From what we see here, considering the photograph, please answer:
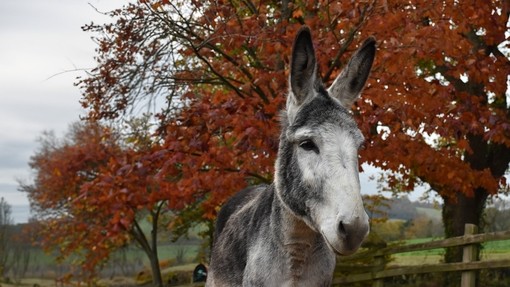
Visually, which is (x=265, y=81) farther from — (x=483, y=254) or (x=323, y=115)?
(x=483, y=254)

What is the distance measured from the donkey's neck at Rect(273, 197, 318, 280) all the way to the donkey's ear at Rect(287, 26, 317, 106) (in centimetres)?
73

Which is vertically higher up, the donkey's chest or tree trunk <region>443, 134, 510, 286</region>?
tree trunk <region>443, 134, 510, 286</region>

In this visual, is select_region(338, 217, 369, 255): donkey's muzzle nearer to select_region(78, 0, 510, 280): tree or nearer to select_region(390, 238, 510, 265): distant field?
select_region(78, 0, 510, 280): tree

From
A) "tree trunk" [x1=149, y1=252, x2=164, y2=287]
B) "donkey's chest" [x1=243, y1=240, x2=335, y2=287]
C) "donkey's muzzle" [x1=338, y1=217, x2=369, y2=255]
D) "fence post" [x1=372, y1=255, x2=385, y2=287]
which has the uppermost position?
"donkey's muzzle" [x1=338, y1=217, x2=369, y2=255]

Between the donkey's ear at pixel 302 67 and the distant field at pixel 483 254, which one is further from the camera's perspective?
the distant field at pixel 483 254

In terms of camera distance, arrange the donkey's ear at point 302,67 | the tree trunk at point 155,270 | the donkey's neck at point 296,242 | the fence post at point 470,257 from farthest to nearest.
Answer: the tree trunk at point 155,270 < the fence post at point 470,257 < the donkey's neck at point 296,242 < the donkey's ear at point 302,67

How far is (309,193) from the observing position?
354 centimetres

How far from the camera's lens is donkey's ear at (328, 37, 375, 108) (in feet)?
13.1

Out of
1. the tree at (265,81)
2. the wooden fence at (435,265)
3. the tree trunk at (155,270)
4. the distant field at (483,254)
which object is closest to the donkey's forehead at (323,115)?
the tree at (265,81)

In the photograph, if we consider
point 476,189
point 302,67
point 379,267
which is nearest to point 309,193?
point 302,67

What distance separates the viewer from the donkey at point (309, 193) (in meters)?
3.27

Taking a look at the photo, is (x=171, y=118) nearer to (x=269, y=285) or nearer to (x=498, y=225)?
(x=269, y=285)

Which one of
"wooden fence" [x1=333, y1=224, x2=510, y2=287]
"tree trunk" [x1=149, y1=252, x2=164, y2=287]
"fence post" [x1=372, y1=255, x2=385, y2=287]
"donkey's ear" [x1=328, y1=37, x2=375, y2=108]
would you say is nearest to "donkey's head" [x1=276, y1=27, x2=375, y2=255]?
"donkey's ear" [x1=328, y1=37, x2=375, y2=108]

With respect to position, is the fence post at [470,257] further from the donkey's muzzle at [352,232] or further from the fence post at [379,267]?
the donkey's muzzle at [352,232]
